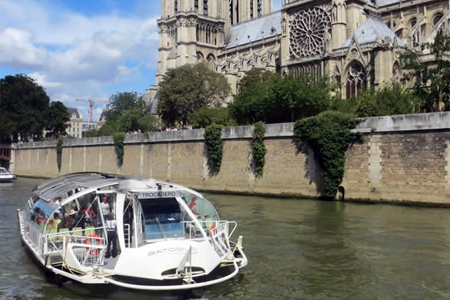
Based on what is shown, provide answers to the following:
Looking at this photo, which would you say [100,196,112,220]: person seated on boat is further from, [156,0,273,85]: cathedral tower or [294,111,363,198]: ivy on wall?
[156,0,273,85]: cathedral tower

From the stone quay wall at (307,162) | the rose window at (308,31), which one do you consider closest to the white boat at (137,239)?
the stone quay wall at (307,162)

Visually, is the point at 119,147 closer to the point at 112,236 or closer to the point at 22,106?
the point at 22,106

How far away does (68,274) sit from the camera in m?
11.0

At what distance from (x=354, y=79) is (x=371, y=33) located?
18.9ft

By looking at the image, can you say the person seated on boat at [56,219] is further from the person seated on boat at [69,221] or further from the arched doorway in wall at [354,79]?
the arched doorway in wall at [354,79]

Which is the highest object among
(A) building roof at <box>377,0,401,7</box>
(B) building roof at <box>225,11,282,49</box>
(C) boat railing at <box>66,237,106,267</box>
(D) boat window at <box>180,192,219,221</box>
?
(B) building roof at <box>225,11,282,49</box>

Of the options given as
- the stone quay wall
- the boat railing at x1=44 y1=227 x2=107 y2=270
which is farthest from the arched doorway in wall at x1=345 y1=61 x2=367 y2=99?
the boat railing at x1=44 y1=227 x2=107 y2=270

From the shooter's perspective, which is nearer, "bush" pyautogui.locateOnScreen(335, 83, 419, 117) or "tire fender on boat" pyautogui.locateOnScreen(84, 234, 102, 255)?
"tire fender on boat" pyautogui.locateOnScreen(84, 234, 102, 255)

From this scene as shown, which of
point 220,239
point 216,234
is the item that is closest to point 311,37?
point 220,239

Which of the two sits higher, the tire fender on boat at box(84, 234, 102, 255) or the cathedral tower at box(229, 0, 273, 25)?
the cathedral tower at box(229, 0, 273, 25)

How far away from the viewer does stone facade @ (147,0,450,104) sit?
48906 millimetres

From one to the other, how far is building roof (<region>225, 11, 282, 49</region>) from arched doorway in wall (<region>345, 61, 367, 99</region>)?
32227 millimetres

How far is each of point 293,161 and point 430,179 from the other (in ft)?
28.3

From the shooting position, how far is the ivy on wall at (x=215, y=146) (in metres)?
35.7
